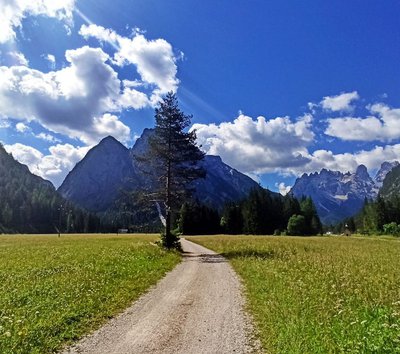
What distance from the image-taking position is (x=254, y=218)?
122 m

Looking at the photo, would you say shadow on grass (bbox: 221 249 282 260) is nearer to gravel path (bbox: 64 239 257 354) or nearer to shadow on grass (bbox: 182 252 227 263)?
shadow on grass (bbox: 182 252 227 263)

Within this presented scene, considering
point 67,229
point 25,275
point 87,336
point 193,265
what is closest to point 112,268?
point 25,275

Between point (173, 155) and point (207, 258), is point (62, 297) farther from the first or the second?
point (173, 155)

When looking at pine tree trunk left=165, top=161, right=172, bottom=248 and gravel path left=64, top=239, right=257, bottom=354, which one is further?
pine tree trunk left=165, top=161, right=172, bottom=248

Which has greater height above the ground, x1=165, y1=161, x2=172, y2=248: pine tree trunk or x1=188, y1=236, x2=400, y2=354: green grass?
x1=165, y1=161, x2=172, y2=248: pine tree trunk

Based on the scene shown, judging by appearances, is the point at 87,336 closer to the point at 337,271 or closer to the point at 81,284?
the point at 81,284

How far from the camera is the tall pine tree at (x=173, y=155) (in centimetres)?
4003

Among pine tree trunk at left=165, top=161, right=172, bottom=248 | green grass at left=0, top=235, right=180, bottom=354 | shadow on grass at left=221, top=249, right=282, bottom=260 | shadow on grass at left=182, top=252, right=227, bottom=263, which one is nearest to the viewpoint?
green grass at left=0, top=235, right=180, bottom=354

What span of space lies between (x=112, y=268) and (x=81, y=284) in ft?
18.8

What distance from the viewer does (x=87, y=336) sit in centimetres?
1117

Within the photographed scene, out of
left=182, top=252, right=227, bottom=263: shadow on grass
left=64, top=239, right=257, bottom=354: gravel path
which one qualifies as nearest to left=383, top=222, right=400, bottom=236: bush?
left=182, top=252, right=227, bottom=263: shadow on grass

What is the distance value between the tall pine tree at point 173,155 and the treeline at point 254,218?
77.2 m

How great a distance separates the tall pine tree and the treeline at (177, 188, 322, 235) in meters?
77.2

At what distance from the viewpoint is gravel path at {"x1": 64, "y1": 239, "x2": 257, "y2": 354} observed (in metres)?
10.2
